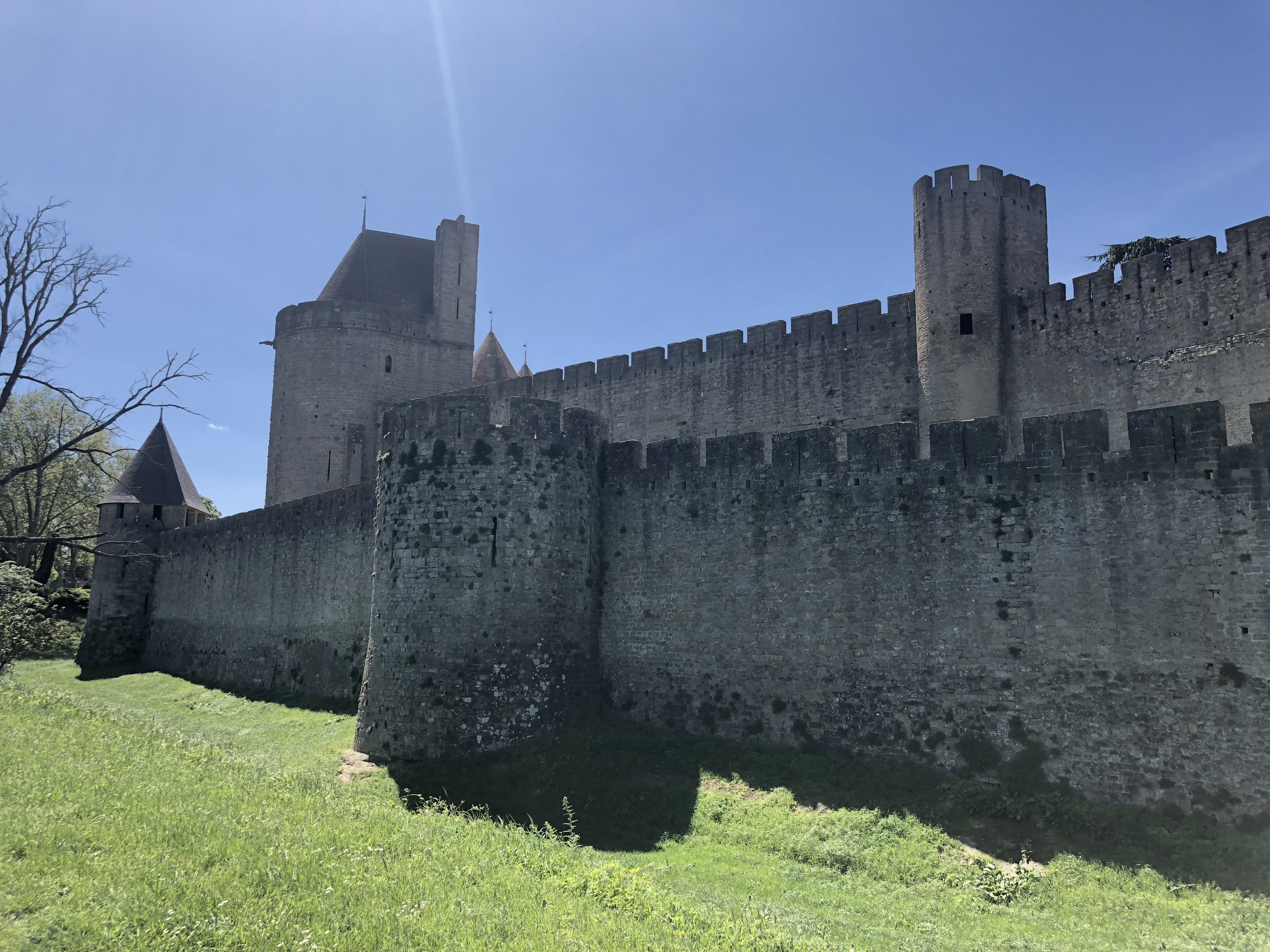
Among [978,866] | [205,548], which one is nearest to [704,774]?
[978,866]

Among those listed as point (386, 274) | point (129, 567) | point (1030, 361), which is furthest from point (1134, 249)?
point (129, 567)

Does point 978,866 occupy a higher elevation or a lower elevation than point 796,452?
lower

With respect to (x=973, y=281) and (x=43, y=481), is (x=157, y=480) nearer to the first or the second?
(x=43, y=481)

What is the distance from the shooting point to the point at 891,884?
9945 mm

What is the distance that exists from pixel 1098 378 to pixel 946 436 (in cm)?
671

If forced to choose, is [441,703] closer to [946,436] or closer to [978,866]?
[978,866]

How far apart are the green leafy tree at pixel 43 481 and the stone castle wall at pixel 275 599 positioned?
12808 millimetres

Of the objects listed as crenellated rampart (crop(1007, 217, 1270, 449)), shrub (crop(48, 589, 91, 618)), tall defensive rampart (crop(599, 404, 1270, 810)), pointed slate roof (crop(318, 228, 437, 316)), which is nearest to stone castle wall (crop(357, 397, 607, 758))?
tall defensive rampart (crop(599, 404, 1270, 810))

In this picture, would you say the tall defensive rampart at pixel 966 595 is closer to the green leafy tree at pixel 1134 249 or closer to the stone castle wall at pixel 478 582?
the stone castle wall at pixel 478 582

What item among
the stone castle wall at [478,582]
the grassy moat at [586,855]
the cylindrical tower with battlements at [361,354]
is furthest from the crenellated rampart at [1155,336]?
→ the cylindrical tower with battlements at [361,354]

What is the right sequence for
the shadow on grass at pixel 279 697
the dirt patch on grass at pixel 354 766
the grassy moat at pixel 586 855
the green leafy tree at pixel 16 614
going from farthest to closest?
the green leafy tree at pixel 16 614 < the shadow on grass at pixel 279 697 < the dirt patch on grass at pixel 354 766 < the grassy moat at pixel 586 855

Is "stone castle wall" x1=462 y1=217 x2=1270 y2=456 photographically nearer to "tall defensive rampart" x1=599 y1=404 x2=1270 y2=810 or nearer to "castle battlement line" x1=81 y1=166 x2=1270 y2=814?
"castle battlement line" x1=81 y1=166 x2=1270 y2=814

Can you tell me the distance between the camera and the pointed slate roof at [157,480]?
114 ft

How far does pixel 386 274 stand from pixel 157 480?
42.8 feet
